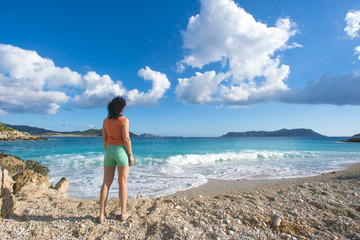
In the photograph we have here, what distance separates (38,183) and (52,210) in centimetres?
317

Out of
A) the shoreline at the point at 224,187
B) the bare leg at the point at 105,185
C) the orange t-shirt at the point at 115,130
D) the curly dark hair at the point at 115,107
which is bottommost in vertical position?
the shoreline at the point at 224,187

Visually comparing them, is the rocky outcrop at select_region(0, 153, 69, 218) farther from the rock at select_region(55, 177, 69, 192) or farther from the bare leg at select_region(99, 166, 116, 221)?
the bare leg at select_region(99, 166, 116, 221)

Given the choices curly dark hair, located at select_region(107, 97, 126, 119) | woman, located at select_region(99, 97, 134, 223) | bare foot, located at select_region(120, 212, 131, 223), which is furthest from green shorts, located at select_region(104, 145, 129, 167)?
bare foot, located at select_region(120, 212, 131, 223)

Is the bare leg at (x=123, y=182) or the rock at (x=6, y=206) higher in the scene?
the bare leg at (x=123, y=182)

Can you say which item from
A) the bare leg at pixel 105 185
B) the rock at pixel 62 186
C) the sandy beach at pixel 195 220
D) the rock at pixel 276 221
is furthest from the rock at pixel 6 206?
the rock at pixel 276 221

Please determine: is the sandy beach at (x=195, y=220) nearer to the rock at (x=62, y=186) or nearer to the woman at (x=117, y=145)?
the woman at (x=117, y=145)

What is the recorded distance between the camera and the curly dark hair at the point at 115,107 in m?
3.55

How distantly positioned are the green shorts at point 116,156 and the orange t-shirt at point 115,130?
0.10 m

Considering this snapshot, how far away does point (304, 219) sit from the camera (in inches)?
142

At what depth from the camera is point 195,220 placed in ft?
11.8

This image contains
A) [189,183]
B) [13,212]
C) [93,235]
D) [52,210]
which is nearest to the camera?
[93,235]

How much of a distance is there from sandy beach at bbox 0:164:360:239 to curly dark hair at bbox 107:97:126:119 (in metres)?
2.08

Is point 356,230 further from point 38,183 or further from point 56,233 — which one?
point 38,183

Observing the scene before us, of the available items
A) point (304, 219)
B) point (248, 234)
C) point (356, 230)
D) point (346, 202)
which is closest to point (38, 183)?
point (248, 234)
